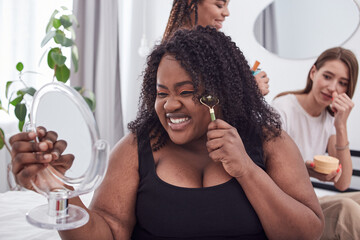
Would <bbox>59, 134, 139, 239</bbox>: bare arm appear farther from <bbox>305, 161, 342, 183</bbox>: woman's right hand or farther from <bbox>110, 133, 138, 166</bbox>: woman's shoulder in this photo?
<bbox>305, 161, 342, 183</bbox>: woman's right hand

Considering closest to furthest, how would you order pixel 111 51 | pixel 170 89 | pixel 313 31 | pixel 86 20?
1. pixel 170 89
2. pixel 313 31
3. pixel 86 20
4. pixel 111 51

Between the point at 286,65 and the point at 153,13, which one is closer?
the point at 286,65

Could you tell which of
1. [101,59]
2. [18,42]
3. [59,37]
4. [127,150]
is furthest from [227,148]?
[101,59]

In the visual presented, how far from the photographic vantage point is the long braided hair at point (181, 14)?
1.38m

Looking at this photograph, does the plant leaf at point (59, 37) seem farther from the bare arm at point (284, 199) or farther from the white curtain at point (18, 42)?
the bare arm at point (284, 199)

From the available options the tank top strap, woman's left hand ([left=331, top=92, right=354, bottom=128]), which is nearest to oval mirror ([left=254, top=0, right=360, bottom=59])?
woman's left hand ([left=331, top=92, right=354, bottom=128])

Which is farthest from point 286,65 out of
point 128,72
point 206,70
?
point 206,70

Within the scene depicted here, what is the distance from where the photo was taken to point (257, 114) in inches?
37.4

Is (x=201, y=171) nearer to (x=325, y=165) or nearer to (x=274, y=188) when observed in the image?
(x=274, y=188)

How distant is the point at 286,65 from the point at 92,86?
1.58 metres

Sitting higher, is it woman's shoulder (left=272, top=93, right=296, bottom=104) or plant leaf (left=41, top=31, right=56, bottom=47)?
plant leaf (left=41, top=31, right=56, bottom=47)

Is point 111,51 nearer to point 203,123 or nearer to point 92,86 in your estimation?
point 92,86

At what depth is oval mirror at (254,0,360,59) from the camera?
7.40 feet

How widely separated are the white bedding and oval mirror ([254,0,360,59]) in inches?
72.5
